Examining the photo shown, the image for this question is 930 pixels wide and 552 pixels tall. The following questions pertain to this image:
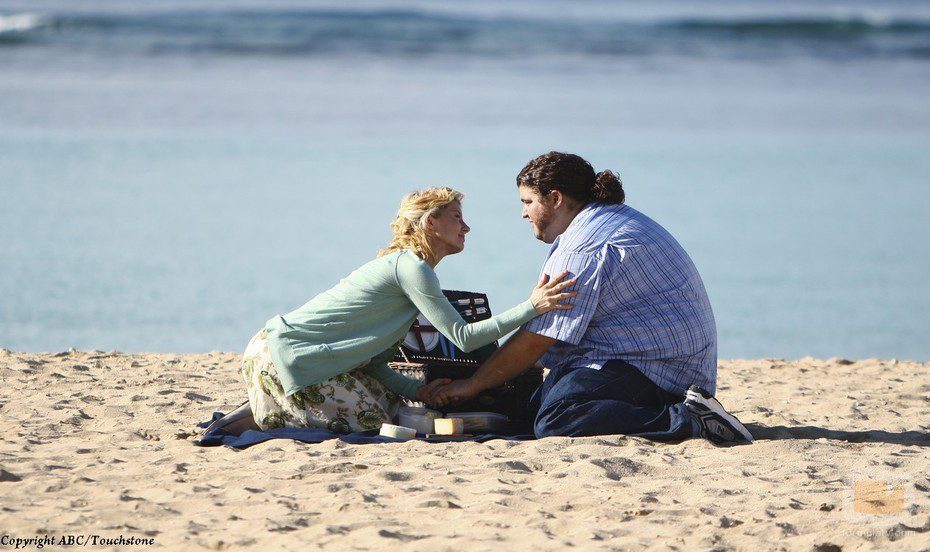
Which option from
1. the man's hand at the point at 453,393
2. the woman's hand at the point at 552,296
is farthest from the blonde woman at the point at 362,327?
the man's hand at the point at 453,393

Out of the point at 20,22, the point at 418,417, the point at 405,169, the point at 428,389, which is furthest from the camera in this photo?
the point at 20,22

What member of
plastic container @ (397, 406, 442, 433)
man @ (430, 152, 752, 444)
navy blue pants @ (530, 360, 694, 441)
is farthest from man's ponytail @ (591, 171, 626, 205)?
plastic container @ (397, 406, 442, 433)

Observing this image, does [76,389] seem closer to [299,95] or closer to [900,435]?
[900,435]

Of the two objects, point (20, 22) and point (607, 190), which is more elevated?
point (20, 22)

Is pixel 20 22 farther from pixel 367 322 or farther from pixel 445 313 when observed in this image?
pixel 445 313

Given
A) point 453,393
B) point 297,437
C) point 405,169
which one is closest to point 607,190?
point 453,393

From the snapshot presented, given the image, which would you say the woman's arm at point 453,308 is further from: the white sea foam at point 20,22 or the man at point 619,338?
the white sea foam at point 20,22

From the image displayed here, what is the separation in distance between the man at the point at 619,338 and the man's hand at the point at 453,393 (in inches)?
0.4

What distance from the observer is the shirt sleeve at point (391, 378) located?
5446mm

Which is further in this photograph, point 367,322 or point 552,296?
point 367,322

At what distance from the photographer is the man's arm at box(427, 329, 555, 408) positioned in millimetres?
5145

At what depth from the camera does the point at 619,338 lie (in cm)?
518

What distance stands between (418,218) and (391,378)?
82 centimetres

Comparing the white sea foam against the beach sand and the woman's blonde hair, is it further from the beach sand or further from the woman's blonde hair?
the woman's blonde hair
